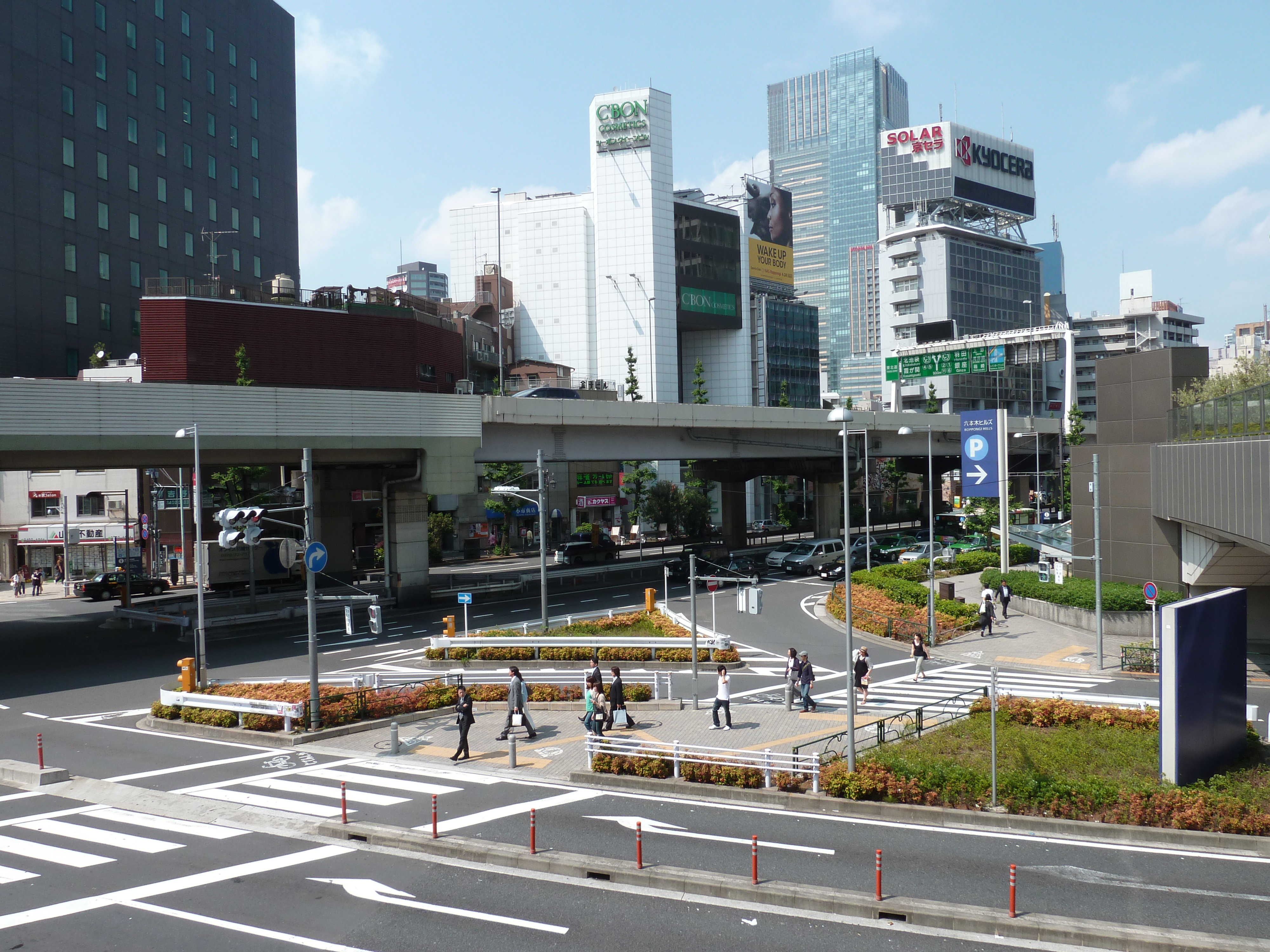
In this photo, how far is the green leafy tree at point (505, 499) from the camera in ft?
276

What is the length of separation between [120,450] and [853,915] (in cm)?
3582

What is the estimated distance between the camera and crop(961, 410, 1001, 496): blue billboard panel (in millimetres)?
46344

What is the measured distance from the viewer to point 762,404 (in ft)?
448

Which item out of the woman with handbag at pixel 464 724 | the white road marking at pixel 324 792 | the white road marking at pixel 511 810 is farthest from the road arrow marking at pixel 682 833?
the woman with handbag at pixel 464 724

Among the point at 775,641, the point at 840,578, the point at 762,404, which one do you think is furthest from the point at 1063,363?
the point at 775,641

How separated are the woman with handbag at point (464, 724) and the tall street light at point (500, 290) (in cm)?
3973

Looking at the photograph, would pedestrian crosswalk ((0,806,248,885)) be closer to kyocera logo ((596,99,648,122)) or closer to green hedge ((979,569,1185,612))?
green hedge ((979,569,1185,612))

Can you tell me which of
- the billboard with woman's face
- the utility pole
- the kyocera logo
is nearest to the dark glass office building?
the kyocera logo

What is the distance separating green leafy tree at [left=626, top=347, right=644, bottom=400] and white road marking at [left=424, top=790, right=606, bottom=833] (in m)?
68.4

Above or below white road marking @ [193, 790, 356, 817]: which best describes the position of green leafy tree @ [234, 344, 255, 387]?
above

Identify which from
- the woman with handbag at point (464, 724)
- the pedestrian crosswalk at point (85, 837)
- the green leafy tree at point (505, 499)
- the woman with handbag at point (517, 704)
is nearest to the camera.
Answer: the pedestrian crosswalk at point (85, 837)

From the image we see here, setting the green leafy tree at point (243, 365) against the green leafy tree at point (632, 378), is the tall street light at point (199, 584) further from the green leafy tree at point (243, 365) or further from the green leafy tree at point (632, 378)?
the green leafy tree at point (632, 378)

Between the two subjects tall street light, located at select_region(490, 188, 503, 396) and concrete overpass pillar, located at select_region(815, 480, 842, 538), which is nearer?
tall street light, located at select_region(490, 188, 503, 396)

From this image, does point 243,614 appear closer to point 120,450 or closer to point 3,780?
point 120,450
